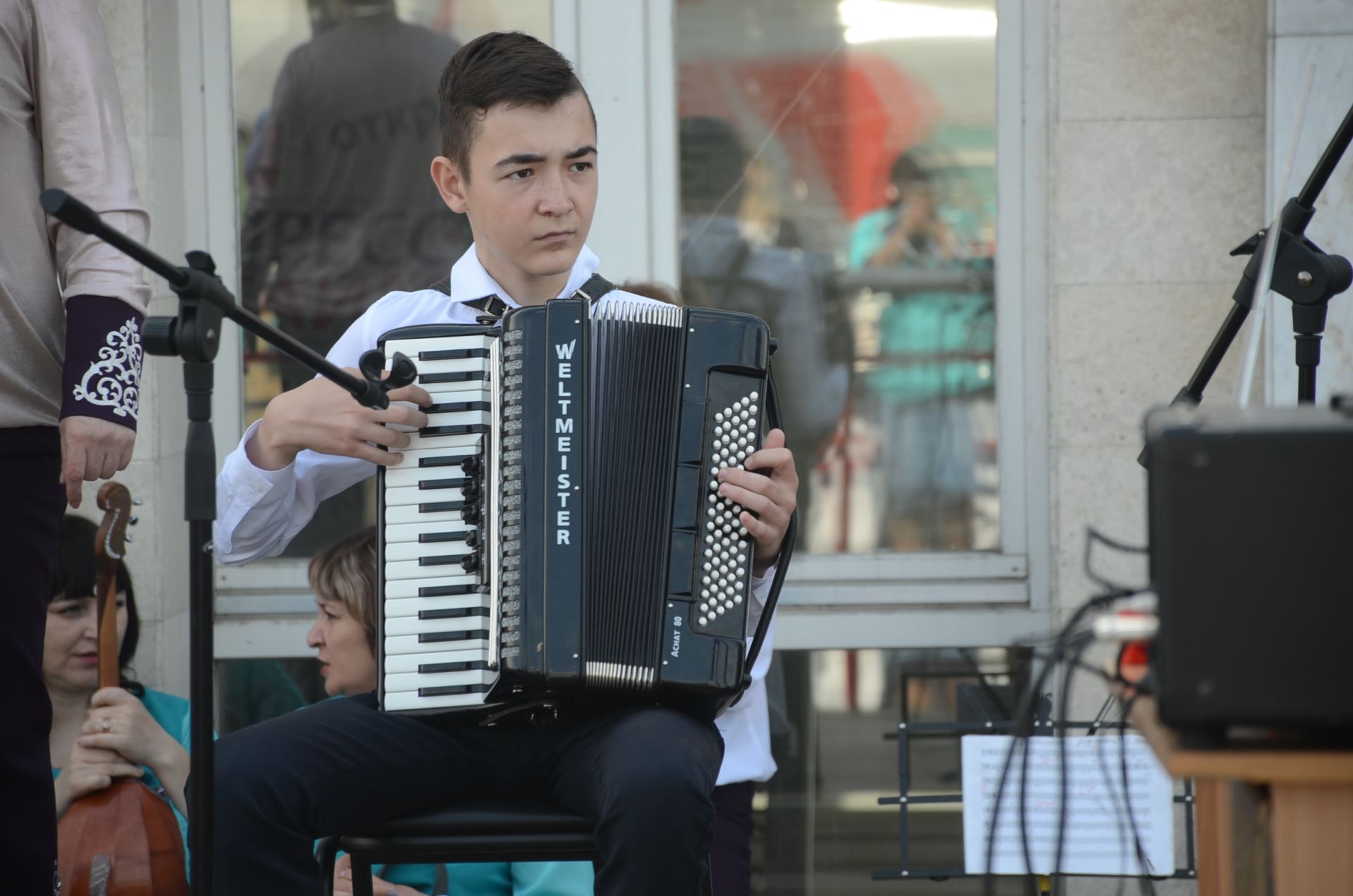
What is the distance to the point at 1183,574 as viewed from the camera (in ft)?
3.96

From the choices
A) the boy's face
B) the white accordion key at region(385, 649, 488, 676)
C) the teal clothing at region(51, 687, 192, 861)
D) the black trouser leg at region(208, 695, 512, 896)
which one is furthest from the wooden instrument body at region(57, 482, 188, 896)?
the boy's face

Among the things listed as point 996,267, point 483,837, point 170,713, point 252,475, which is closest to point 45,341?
point 252,475

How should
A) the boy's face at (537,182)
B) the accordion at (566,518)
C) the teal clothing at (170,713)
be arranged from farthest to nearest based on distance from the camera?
the teal clothing at (170,713) → the boy's face at (537,182) → the accordion at (566,518)

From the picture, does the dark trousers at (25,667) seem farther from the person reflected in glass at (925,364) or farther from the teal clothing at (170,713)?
the person reflected in glass at (925,364)

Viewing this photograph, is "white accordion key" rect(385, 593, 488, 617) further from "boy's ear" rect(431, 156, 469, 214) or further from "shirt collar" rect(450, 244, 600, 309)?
"boy's ear" rect(431, 156, 469, 214)

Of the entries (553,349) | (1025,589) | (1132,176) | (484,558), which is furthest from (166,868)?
(1132,176)

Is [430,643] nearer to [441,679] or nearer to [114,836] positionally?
[441,679]

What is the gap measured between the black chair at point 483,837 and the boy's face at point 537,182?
2.63ft

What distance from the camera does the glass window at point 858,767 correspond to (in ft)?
10.7

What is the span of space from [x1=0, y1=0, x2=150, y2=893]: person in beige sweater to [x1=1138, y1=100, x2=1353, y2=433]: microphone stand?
1491mm

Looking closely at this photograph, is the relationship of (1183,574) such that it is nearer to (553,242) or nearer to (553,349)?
(553,349)

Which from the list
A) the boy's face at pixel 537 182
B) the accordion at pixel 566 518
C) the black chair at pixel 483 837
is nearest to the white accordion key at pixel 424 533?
the accordion at pixel 566 518

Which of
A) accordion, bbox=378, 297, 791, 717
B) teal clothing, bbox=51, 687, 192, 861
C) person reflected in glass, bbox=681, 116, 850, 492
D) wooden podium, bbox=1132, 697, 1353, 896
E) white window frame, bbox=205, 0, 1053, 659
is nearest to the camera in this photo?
wooden podium, bbox=1132, 697, 1353, 896

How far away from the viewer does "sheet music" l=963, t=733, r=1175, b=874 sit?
8.42 feet
